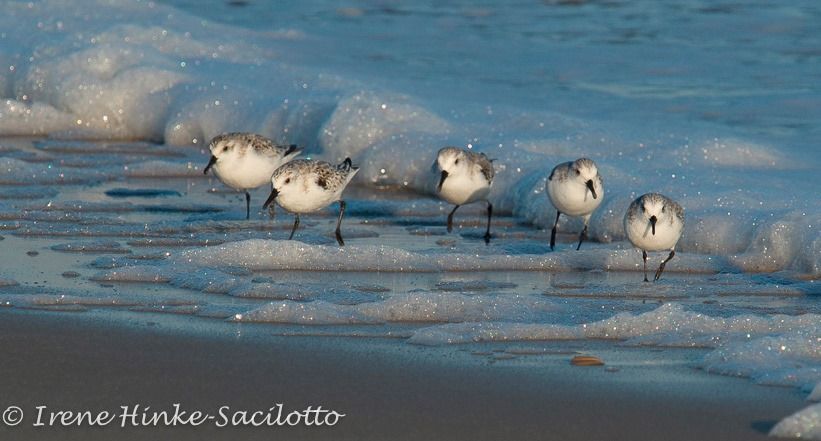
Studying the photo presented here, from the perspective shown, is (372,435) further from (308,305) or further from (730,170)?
(730,170)

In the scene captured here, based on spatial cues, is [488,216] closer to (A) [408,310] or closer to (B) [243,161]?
(B) [243,161]

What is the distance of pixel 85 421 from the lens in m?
4.86

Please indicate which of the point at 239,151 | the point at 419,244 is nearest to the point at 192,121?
the point at 239,151

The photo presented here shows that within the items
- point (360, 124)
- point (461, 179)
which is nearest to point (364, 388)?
point (461, 179)

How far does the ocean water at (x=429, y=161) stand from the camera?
21.5 ft

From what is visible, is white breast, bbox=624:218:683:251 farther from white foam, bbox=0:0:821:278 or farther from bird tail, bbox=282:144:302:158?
bird tail, bbox=282:144:302:158

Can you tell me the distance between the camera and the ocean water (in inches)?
258

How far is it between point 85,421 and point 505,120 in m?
7.51

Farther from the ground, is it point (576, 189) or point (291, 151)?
point (291, 151)

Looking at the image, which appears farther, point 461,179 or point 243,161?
point 243,161

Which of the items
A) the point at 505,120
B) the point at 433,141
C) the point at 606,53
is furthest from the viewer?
the point at 606,53

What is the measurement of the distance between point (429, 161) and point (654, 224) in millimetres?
3425

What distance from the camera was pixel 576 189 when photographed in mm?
8500

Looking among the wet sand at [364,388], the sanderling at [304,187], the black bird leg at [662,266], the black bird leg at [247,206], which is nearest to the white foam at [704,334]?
the wet sand at [364,388]
